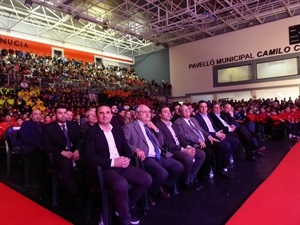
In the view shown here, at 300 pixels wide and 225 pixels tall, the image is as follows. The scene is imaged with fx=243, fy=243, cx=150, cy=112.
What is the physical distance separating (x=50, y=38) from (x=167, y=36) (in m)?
7.76

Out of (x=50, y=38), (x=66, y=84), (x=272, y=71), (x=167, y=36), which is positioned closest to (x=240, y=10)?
(x=272, y=71)

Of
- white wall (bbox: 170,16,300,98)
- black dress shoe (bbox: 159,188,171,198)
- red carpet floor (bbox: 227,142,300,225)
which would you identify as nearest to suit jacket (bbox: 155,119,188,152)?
black dress shoe (bbox: 159,188,171,198)

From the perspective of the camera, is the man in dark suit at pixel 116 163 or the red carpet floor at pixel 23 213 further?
the red carpet floor at pixel 23 213

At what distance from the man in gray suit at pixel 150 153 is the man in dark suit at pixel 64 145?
72 centimetres

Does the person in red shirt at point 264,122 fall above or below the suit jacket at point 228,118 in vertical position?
below

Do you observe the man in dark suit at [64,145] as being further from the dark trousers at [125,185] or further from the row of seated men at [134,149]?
the dark trousers at [125,185]

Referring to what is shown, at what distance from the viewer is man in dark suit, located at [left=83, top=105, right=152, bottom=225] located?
2279 mm

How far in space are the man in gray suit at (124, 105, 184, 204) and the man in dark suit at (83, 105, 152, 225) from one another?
0.95 feet

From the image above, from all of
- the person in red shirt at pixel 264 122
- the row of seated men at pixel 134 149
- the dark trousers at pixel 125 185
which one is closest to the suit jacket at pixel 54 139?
the row of seated men at pixel 134 149

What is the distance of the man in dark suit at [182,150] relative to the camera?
129 inches

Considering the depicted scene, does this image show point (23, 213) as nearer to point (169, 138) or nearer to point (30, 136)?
point (30, 136)

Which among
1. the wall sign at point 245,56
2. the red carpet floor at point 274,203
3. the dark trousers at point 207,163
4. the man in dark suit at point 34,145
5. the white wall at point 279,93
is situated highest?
the wall sign at point 245,56

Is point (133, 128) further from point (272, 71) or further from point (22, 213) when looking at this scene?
point (272, 71)

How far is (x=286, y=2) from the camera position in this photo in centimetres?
1211
